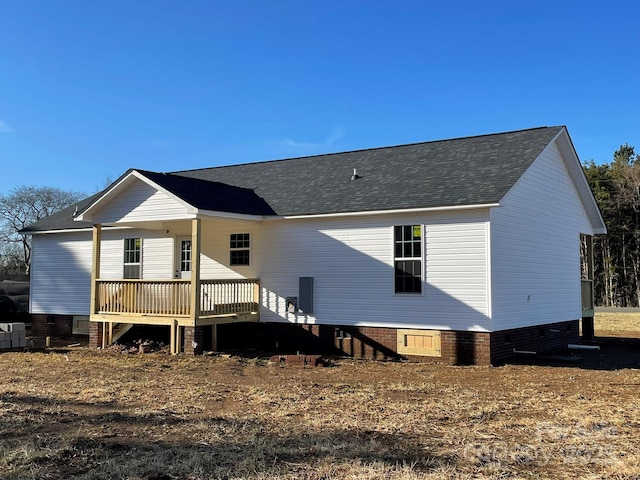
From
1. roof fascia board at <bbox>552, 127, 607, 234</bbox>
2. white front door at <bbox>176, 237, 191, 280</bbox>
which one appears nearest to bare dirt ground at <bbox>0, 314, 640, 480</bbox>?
white front door at <bbox>176, 237, 191, 280</bbox>

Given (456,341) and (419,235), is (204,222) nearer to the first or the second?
(419,235)

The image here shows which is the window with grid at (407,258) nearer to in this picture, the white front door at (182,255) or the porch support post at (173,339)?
the porch support post at (173,339)

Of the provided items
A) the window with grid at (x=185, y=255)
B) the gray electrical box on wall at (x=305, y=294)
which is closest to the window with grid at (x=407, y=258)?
the gray electrical box on wall at (x=305, y=294)

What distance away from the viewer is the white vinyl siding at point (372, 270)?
44.2 feet

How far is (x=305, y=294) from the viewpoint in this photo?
15570 millimetres

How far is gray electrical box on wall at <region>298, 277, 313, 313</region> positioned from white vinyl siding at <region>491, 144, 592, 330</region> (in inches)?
181

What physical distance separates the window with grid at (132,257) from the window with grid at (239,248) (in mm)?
3491

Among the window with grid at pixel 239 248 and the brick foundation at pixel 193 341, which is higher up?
the window with grid at pixel 239 248

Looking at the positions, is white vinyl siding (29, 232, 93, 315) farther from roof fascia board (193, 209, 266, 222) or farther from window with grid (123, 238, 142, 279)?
roof fascia board (193, 209, 266, 222)

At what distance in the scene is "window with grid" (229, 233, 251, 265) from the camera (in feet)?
54.9

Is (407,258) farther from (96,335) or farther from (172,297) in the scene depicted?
(96,335)

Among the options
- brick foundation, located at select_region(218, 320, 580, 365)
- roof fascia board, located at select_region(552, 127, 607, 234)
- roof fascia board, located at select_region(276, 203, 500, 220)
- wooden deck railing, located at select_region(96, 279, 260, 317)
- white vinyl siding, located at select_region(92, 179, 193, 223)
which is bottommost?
brick foundation, located at select_region(218, 320, 580, 365)

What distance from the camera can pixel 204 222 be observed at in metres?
17.1

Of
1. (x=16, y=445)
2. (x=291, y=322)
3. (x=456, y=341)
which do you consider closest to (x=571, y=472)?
(x=16, y=445)
